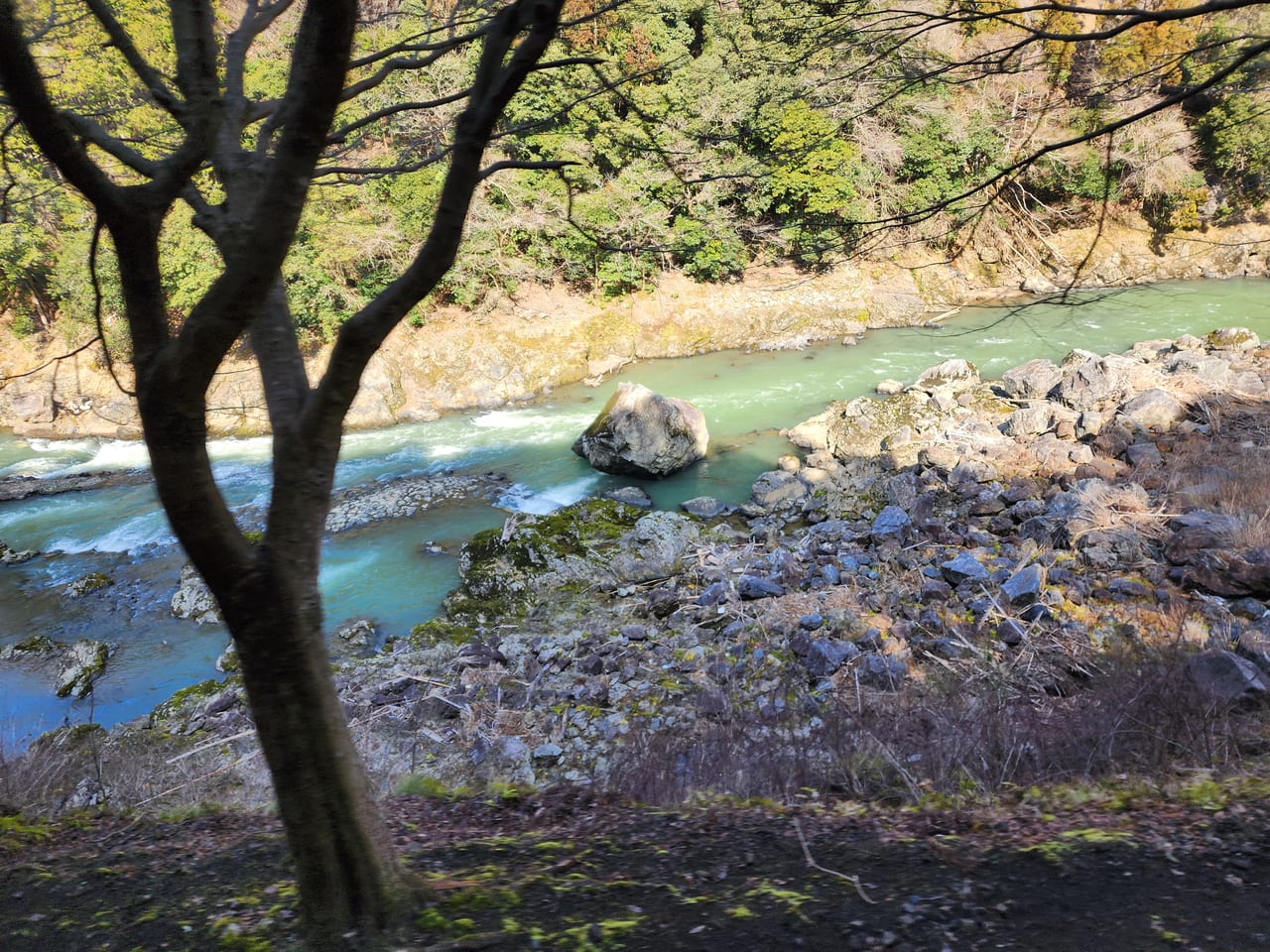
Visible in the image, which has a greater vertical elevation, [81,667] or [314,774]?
[314,774]

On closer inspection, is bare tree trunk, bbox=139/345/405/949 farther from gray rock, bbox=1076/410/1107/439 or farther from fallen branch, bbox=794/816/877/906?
gray rock, bbox=1076/410/1107/439

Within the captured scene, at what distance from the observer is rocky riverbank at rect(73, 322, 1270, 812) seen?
412 cm

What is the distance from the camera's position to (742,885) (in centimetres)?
276

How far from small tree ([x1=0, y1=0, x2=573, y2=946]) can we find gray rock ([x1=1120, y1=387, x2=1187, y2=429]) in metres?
11.1

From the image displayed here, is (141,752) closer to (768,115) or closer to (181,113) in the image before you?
(181,113)

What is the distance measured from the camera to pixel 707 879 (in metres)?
2.82

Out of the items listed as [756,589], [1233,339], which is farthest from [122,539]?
[1233,339]

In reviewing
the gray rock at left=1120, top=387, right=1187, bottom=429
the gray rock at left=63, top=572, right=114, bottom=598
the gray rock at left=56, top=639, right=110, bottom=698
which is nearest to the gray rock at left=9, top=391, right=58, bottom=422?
the gray rock at left=63, top=572, right=114, bottom=598

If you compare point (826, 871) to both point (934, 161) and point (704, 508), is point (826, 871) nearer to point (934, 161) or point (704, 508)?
point (704, 508)

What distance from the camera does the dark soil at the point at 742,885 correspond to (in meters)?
2.36

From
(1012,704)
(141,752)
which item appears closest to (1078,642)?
(1012,704)

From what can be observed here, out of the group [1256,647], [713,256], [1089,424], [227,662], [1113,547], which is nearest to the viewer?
[1256,647]

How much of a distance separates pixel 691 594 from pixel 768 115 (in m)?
4.50

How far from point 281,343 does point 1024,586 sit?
6.03 metres
